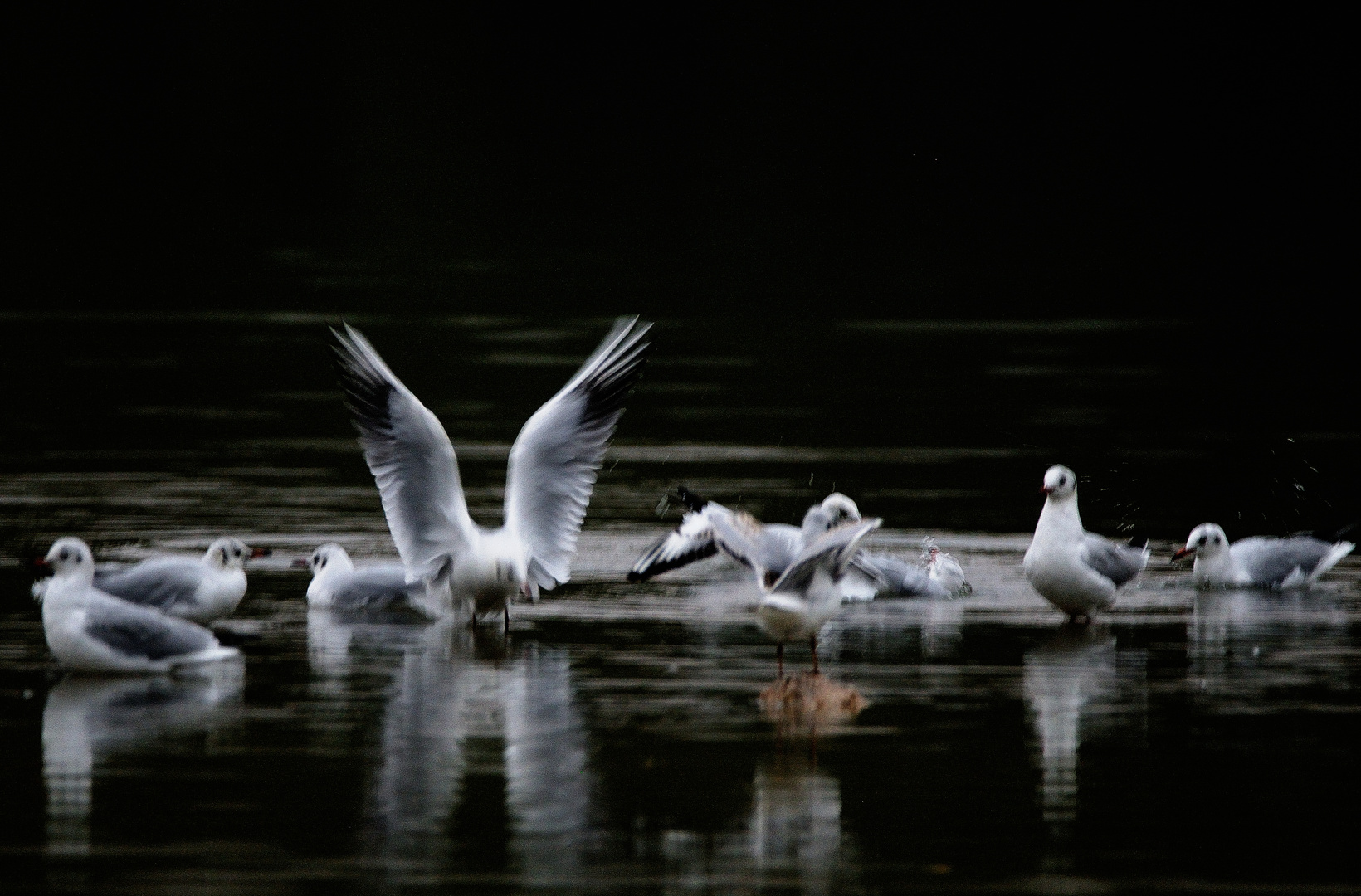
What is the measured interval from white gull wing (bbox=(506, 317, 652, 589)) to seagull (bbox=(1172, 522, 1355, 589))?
10.9ft

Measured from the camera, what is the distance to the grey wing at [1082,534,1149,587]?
1152 centimetres

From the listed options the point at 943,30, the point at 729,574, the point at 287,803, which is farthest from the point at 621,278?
the point at 943,30

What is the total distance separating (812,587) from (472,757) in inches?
72.5

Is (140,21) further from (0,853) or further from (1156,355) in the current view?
(0,853)

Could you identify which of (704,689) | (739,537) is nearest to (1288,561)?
(739,537)

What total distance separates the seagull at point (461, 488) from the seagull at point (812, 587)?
206cm

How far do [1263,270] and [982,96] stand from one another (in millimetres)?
14650

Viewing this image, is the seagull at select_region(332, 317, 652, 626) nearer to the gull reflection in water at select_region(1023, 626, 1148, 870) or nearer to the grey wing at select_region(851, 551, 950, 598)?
the grey wing at select_region(851, 551, 950, 598)

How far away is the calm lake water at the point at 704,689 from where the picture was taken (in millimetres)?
7359

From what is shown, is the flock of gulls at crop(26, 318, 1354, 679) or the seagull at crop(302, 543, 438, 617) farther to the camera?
the seagull at crop(302, 543, 438, 617)

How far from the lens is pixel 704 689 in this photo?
964cm

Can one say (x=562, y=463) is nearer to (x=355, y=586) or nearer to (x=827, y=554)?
(x=355, y=586)

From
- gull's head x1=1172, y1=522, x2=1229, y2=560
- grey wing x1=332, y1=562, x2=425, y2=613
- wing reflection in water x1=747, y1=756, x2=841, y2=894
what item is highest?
gull's head x1=1172, y1=522, x2=1229, y2=560

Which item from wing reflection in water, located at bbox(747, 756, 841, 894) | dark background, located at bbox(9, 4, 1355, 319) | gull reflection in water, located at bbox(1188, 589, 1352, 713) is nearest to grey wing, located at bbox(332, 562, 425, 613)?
wing reflection in water, located at bbox(747, 756, 841, 894)
